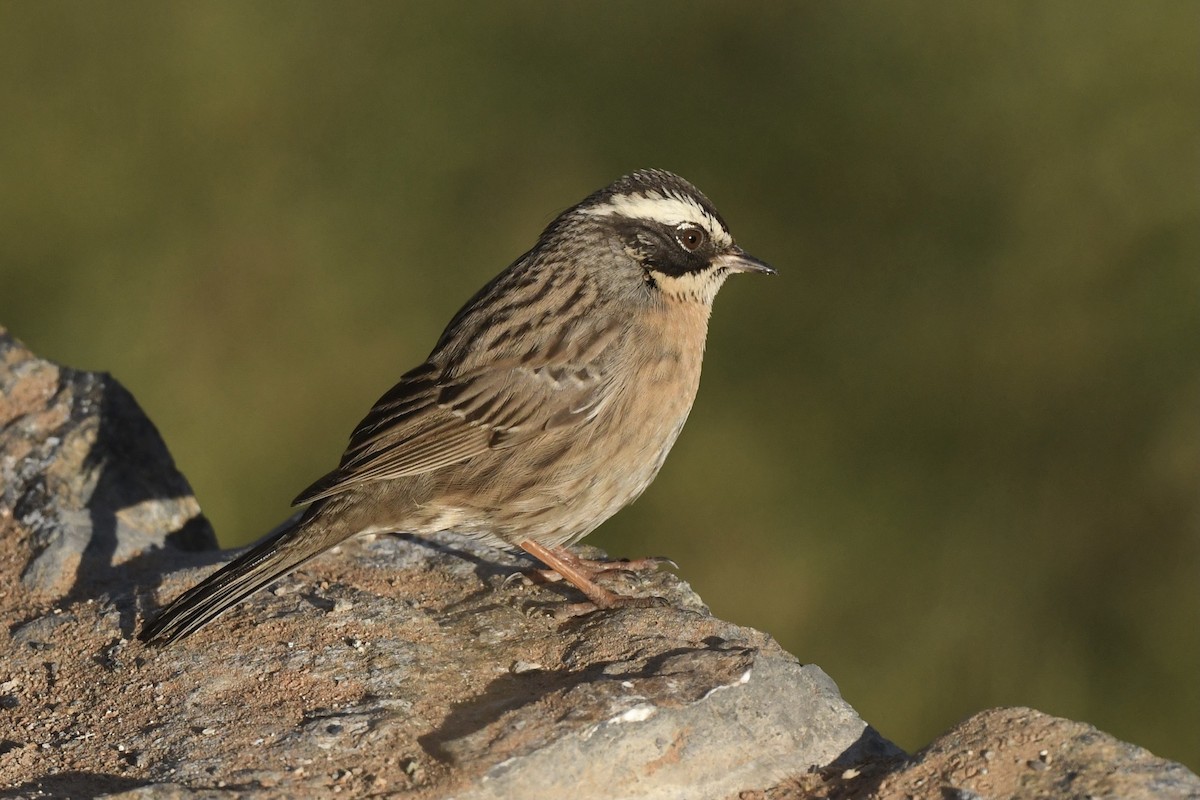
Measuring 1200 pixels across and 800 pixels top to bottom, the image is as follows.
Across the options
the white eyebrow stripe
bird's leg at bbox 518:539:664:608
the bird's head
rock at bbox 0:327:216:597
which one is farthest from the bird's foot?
rock at bbox 0:327:216:597

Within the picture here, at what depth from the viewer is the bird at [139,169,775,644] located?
230 inches

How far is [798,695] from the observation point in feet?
15.2

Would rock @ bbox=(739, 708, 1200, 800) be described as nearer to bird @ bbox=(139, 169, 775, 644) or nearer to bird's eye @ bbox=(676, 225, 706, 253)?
bird @ bbox=(139, 169, 775, 644)

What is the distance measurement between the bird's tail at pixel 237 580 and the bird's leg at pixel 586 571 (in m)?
0.78

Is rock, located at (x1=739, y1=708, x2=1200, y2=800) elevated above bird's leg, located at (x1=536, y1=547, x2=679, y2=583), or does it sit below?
below

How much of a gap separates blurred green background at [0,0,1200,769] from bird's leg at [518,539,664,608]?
2.74 metres

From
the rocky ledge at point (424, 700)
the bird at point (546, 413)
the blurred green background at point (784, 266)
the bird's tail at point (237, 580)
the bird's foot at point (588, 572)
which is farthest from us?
the blurred green background at point (784, 266)

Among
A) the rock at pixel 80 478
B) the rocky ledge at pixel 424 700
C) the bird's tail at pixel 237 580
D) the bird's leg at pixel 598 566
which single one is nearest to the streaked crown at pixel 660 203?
the bird's leg at pixel 598 566

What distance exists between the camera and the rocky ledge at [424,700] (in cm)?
422

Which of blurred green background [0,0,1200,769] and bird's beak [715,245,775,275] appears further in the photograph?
blurred green background [0,0,1200,769]

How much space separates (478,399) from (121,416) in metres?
1.73

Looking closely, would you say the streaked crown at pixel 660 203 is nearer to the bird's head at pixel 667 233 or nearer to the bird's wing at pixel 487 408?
the bird's head at pixel 667 233

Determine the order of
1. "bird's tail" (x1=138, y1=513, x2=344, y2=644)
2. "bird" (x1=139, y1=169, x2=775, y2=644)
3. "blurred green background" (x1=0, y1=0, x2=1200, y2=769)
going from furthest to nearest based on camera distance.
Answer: "blurred green background" (x1=0, y1=0, x2=1200, y2=769), "bird" (x1=139, y1=169, x2=775, y2=644), "bird's tail" (x1=138, y1=513, x2=344, y2=644)

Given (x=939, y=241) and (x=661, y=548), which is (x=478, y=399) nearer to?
(x=661, y=548)
